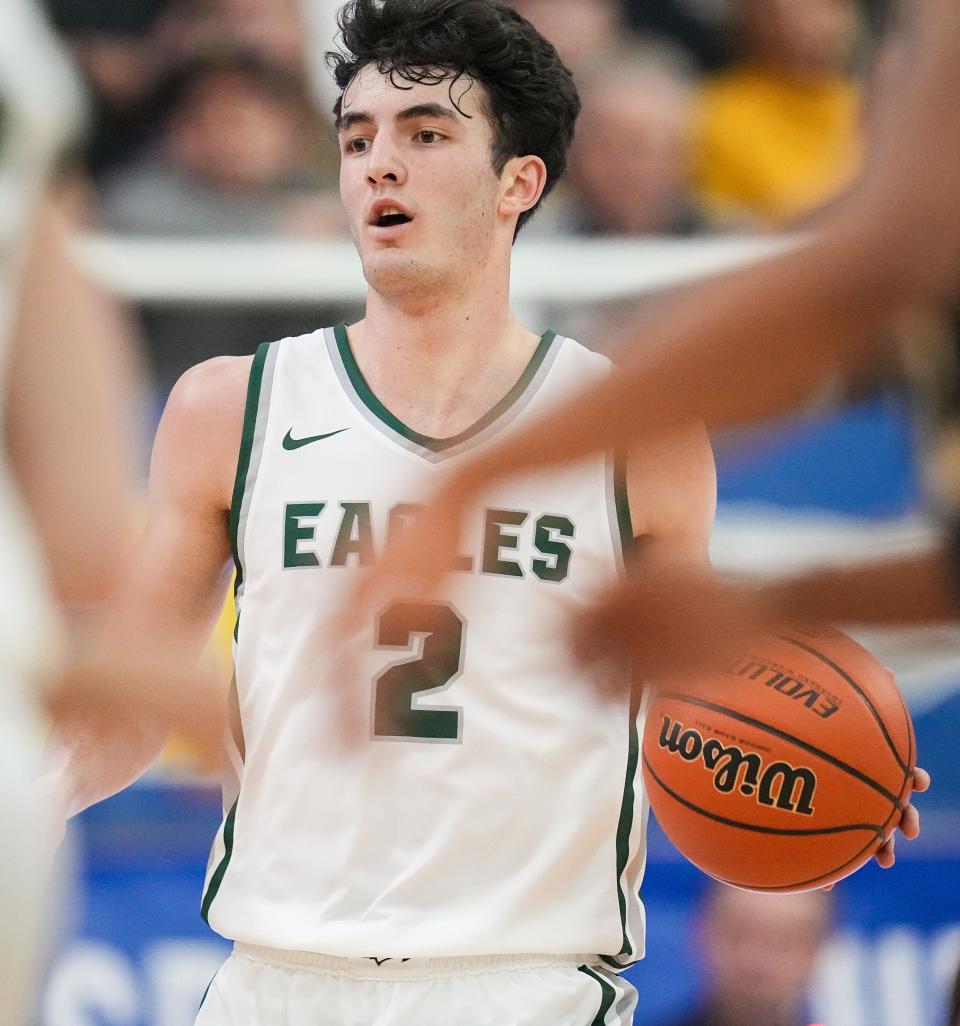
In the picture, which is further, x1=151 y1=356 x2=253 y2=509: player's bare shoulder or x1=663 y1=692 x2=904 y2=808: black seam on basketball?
x1=151 y1=356 x2=253 y2=509: player's bare shoulder

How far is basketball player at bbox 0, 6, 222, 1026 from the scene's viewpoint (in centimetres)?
201

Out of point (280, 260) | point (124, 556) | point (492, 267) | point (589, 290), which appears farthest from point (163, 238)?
point (124, 556)

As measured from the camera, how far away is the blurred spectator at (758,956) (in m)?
6.09

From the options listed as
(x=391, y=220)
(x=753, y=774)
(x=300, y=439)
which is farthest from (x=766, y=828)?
(x=391, y=220)

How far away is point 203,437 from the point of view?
413cm

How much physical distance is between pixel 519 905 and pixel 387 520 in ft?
2.75

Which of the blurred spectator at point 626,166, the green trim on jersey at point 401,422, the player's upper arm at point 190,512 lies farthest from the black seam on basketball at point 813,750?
the blurred spectator at point 626,166

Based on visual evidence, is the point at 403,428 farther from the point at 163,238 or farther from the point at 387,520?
the point at 163,238

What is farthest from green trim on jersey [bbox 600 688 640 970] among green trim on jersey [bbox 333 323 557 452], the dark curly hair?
the dark curly hair

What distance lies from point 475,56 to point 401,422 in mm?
828

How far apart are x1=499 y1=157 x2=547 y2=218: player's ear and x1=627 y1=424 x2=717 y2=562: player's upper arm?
0.67 m

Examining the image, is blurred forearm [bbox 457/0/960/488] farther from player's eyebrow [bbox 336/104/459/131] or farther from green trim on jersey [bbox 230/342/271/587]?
player's eyebrow [bbox 336/104/459/131]

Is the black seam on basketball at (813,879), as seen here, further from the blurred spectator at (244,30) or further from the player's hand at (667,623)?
the blurred spectator at (244,30)

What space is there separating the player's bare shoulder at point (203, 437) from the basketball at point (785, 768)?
3.49ft
